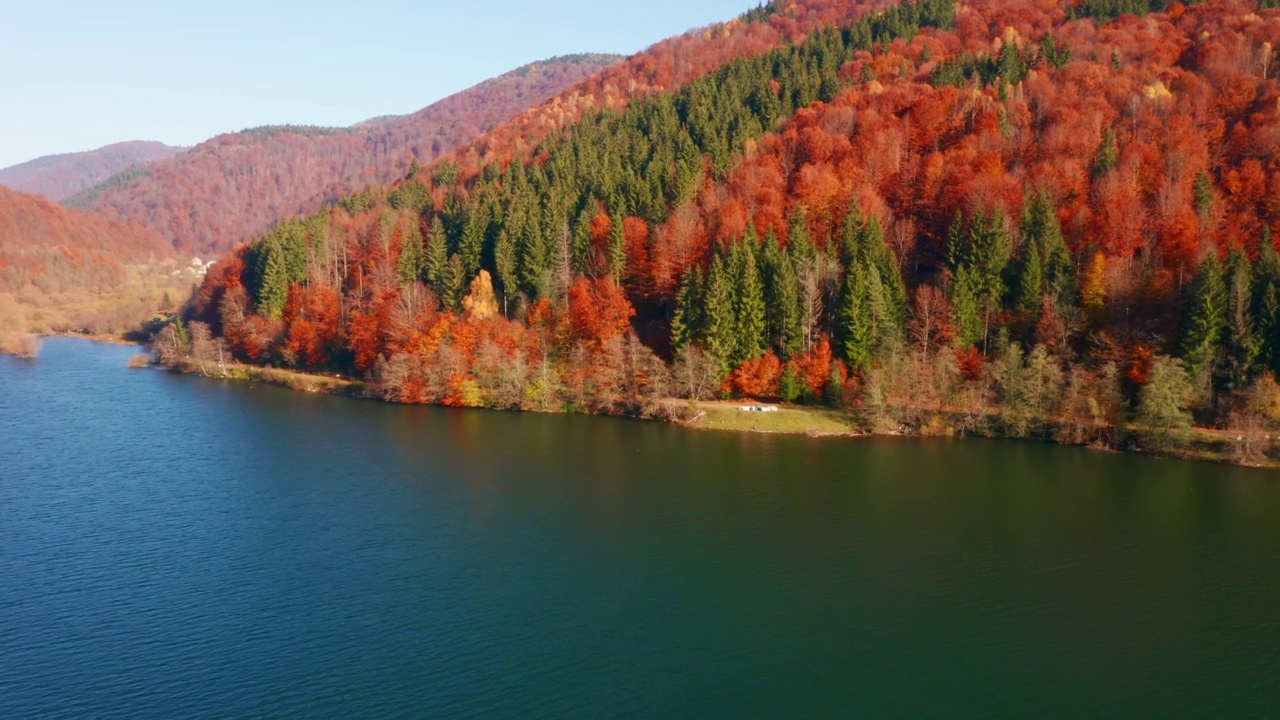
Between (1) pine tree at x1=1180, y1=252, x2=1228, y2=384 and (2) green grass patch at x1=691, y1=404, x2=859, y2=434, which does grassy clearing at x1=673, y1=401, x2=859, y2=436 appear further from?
(1) pine tree at x1=1180, y1=252, x2=1228, y2=384

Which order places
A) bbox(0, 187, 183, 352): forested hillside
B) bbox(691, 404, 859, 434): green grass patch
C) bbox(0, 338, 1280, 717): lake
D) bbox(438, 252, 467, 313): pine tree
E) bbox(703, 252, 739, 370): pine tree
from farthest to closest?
bbox(0, 187, 183, 352): forested hillside, bbox(438, 252, 467, 313): pine tree, bbox(703, 252, 739, 370): pine tree, bbox(691, 404, 859, 434): green grass patch, bbox(0, 338, 1280, 717): lake

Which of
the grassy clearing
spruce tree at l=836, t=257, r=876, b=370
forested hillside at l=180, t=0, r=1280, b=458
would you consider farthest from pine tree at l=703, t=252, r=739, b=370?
spruce tree at l=836, t=257, r=876, b=370

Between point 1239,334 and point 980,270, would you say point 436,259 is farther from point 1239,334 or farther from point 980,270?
point 1239,334

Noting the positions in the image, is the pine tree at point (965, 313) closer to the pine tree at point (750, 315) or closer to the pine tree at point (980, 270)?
the pine tree at point (980, 270)

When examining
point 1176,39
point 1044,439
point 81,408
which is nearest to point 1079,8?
point 1176,39

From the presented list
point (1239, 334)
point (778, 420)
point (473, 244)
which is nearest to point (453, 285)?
point (473, 244)

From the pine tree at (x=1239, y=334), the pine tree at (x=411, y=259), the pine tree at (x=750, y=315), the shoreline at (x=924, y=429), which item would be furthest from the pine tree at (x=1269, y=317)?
the pine tree at (x=411, y=259)
